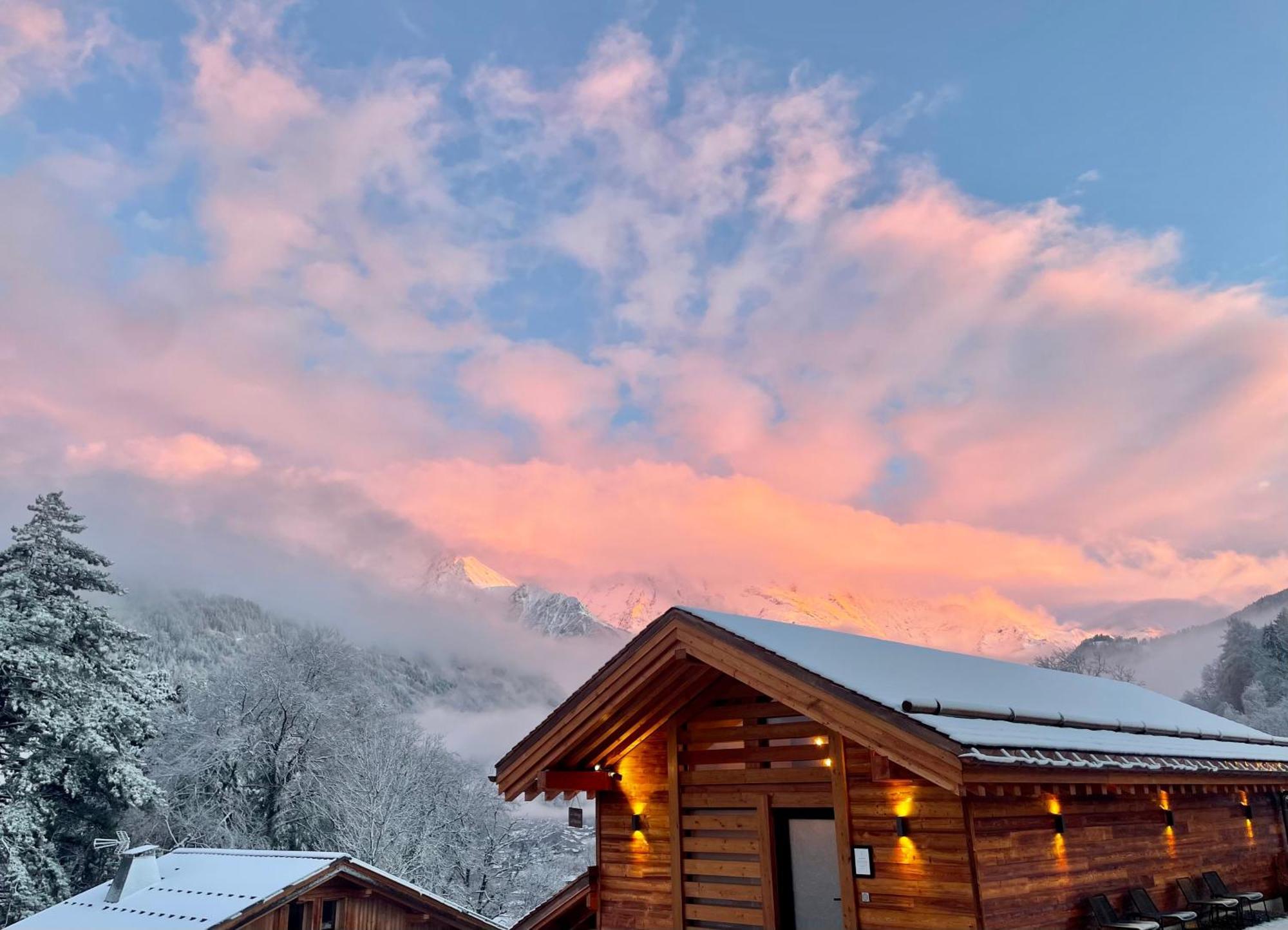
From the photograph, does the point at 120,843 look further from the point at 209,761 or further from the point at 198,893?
the point at 209,761

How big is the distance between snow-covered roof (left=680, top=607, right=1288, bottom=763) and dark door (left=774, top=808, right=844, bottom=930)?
1.85m

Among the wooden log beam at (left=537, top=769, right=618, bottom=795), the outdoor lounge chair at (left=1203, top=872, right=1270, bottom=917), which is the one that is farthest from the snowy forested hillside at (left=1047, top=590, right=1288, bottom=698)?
the wooden log beam at (left=537, top=769, right=618, bottom=795)

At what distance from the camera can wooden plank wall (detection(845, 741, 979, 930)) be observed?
767 cm

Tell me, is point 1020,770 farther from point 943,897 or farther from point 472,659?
point 472,659

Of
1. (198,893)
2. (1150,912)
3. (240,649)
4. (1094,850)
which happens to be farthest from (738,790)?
(240,649)

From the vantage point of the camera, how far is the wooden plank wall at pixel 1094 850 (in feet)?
26.0

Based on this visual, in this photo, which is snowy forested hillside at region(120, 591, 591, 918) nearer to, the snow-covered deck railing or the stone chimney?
the stone chimney

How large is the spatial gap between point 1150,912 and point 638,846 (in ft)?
19.0

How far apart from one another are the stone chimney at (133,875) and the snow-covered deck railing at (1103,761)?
18.4 meters

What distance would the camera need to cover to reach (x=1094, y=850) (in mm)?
9430

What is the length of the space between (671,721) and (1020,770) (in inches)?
172

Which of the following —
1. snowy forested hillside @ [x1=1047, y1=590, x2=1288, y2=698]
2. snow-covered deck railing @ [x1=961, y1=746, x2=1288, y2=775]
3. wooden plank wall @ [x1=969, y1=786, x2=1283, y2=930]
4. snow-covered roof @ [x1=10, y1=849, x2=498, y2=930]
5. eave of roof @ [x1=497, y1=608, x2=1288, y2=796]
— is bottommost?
snow-covered roof @ [x1=10, y1=849, x2=498, y2=930]

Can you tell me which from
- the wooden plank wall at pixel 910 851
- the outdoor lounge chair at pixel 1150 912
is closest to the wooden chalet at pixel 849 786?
the wooden plank wall at pixel 910 851

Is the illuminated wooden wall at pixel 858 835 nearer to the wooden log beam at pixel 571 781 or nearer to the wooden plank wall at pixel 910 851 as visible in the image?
the wooden plank wall at pixel 910 851
